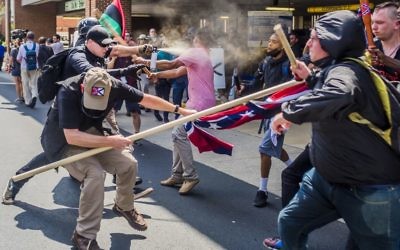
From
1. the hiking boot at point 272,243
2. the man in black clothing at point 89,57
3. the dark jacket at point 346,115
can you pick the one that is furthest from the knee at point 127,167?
the dark jacket at point 346,115

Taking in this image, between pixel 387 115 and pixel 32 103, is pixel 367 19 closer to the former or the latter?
pixel 387 115

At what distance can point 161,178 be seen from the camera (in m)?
6.54

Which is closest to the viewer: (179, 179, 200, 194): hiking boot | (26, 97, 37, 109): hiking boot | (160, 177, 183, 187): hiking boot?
(179, 179, 200, 194): hiking boot

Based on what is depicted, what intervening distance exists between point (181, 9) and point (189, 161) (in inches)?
540

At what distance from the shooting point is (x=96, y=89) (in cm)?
396

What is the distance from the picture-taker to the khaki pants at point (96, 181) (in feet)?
A: 13.6

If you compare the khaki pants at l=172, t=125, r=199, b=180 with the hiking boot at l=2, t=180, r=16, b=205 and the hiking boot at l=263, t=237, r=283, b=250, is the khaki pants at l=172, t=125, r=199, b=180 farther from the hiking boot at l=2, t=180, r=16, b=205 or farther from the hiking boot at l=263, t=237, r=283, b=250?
the hiking boot at l=2, t=180, r=16, b=205

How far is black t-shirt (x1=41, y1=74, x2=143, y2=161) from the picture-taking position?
13.5 ft

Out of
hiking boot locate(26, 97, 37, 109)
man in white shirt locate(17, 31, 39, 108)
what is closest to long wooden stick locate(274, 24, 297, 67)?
hiking boot locate(26, 97, 37, 109)

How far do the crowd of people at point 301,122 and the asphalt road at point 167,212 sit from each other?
0.64 feet

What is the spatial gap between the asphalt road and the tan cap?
3.94ft

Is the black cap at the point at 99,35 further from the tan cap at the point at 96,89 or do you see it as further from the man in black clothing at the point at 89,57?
the tan cap at the point at 96,89

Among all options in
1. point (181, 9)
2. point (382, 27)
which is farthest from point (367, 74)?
point (181, 9)

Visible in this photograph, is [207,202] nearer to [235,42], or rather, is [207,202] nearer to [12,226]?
[12,226]
